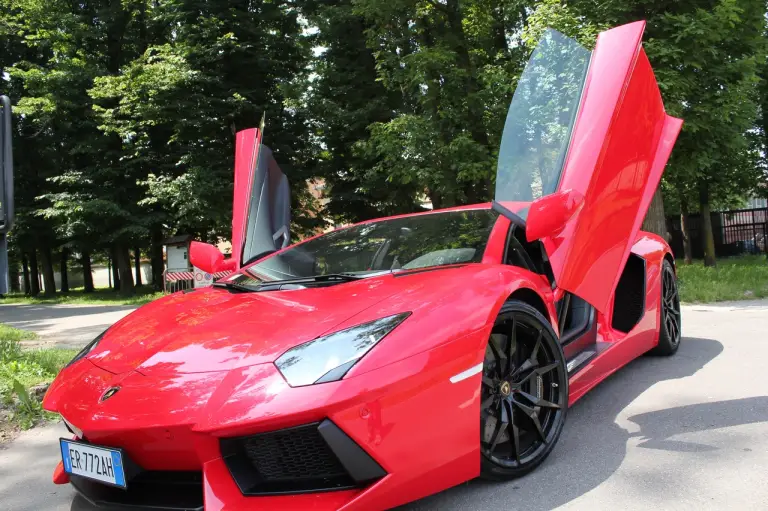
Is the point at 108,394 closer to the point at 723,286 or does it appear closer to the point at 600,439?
the point at 600,439

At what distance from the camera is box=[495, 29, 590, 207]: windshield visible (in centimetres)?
298

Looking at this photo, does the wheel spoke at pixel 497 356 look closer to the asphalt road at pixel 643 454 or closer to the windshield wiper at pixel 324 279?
the asphalt road at pixel 643 454

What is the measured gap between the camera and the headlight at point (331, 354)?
5.97ft

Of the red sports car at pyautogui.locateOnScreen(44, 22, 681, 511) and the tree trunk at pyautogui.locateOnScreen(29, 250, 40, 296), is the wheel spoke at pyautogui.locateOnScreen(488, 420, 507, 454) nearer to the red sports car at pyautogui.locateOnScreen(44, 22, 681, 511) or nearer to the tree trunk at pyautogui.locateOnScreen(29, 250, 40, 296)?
the red sports car at pyautogui.locateOnScreen(44, 22, 681, 511)

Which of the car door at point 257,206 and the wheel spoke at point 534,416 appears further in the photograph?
the car door at point 257,206

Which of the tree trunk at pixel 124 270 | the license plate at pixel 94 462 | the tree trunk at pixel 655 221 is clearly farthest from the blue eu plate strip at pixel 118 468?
the tree trunk at pixel 124 270

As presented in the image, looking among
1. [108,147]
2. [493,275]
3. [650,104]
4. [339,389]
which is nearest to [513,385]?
[493,275]

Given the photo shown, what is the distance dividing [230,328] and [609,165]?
2081mm

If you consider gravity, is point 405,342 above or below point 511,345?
above

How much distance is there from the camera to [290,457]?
5.93ft

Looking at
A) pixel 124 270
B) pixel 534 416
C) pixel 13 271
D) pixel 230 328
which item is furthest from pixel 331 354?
pixel 13 271

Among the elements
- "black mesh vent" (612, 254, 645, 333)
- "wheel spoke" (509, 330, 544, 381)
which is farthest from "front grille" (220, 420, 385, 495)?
"black mesh vent" (612, 254, 645, 333)

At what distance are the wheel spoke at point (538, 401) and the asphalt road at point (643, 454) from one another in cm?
24

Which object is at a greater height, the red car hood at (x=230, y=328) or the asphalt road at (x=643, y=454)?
the red car hood at (x=230, y=328)
